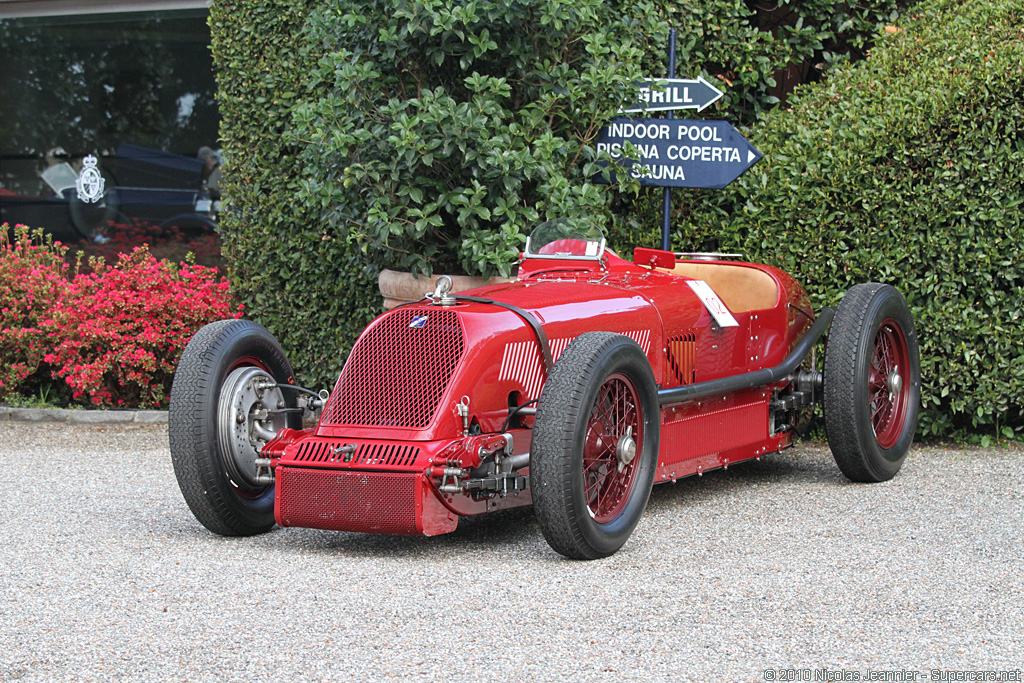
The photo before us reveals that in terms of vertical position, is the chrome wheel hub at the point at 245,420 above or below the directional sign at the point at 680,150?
below

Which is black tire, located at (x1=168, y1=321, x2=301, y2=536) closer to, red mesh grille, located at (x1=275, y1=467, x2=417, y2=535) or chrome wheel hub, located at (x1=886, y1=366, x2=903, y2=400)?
red mesh grille, located at (x1=275, y1=467, x2=417, y2=535)

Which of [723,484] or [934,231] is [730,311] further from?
[934,231]

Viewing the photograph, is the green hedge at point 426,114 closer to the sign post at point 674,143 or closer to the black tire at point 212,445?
the sign post at point 674,143

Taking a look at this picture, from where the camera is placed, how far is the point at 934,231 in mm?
6816

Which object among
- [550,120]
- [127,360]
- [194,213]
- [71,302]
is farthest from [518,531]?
[194,213]

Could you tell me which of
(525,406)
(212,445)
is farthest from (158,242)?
(525,406)

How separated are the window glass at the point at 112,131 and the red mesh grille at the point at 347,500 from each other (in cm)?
677

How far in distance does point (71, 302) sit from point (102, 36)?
4388 millimetres

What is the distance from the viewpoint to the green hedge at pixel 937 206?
6.71 metres

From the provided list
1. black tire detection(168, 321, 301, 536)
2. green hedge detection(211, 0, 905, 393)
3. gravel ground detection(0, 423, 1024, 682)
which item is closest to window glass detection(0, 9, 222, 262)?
green hedge detection(211, 0, 905, 393)

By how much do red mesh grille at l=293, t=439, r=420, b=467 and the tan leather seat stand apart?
7.69 ft

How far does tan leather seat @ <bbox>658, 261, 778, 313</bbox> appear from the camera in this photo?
629cm

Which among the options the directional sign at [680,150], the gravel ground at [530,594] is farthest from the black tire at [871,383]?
the directional sign at [680,150]

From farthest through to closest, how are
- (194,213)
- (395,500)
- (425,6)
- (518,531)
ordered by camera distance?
(194,213), (425,6), (518,531), (395,500)
